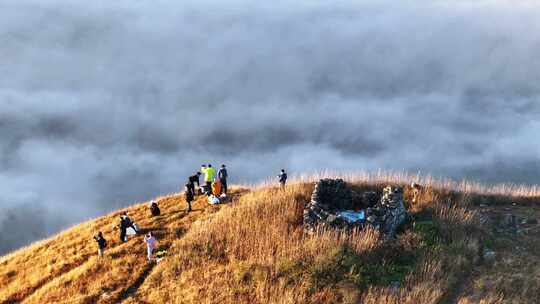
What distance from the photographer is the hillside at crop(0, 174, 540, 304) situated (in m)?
20.6

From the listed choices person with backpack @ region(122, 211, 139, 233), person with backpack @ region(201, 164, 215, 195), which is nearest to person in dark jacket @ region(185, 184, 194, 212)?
person with backpack @ region(201, 164, 215, 195)

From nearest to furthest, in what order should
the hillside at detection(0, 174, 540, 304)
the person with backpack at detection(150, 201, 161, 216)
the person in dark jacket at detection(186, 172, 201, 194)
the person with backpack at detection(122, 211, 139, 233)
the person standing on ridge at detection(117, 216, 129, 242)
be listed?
the hillside at detection(0, 174, 540, 304)
the person standing on ridge at detection(117, 216, 129, 242)
the person with backpack at detection(122, 211, 139, 233)
the person with backpack at detection(150, 201, 161, 216)
the person in dark jacket at detection(186, 172, 201, 194)

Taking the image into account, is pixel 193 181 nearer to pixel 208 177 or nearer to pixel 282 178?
pixel 208 177

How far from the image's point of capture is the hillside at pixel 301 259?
2058 cm

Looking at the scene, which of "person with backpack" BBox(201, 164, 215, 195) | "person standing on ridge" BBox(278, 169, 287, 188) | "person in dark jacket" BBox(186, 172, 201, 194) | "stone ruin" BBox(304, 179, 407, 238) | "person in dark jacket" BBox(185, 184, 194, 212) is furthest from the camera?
"person with backpack" BBox(201, 164, 215, 195)

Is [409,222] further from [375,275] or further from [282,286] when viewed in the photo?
[282,286]

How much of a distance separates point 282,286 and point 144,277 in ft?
25.5

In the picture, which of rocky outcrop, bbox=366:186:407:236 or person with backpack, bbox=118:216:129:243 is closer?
rocky outcrop, bbox=366:186:407:236

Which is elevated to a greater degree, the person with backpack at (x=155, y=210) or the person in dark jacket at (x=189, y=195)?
the person in dark jacket at (x=189, y=195)

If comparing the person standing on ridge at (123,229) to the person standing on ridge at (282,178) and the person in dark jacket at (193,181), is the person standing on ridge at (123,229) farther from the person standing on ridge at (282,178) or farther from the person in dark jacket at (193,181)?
the person standing on ridge at (282,178)

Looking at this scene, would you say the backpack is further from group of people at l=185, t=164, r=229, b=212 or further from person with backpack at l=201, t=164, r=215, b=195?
person with backpack at l=201, t=164, r=215, b=195

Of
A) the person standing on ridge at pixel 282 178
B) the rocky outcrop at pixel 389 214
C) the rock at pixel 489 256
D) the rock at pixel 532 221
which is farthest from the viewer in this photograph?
the person standing on ridge at pixel 282 178

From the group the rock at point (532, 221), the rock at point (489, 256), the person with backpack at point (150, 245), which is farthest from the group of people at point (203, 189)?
the rock at point (532, 221)

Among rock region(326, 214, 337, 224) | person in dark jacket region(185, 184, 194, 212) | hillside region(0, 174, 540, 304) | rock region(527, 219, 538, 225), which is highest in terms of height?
person in dark jacket region(185, 184, 194, 212)
